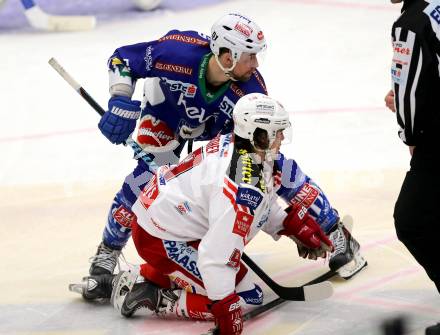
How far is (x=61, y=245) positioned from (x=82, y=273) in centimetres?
29

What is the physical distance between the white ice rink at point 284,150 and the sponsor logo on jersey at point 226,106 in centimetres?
66

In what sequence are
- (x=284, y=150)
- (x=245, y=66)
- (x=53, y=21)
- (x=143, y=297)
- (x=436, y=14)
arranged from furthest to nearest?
1. (x=53, y=21)
2. (x=284, y=150)
3. (x=245, y=66)
4. (x=143, y=297)
5. (x=436, y=14)

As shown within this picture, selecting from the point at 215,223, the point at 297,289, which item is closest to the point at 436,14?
the point at 215,223

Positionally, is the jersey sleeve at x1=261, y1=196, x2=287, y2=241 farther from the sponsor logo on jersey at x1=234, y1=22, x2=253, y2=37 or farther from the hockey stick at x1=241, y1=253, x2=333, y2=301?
the sponsor logo on jersey at x1=234, y1=22, x2=253, y2=37

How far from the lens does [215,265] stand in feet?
11.0

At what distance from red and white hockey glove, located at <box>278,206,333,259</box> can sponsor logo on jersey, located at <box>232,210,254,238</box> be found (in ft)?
1.53

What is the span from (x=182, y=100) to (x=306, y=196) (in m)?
0.58

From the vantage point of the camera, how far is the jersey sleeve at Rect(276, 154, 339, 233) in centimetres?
390

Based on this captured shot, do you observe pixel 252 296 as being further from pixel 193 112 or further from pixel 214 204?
pixel 193 112

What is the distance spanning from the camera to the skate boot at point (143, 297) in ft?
12.2

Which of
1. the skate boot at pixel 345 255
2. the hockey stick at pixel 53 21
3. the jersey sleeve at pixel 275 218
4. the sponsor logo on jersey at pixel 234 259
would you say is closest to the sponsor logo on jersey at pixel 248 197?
the sponsor logo on jersey at pixel 234 259

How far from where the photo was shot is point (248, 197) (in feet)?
11.0

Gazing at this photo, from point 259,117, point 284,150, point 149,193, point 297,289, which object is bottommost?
point 284,150

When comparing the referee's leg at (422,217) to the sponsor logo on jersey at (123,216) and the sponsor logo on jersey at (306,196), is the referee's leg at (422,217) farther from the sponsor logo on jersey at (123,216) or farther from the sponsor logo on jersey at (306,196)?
the sponsor logo on jersey at (123,216)
